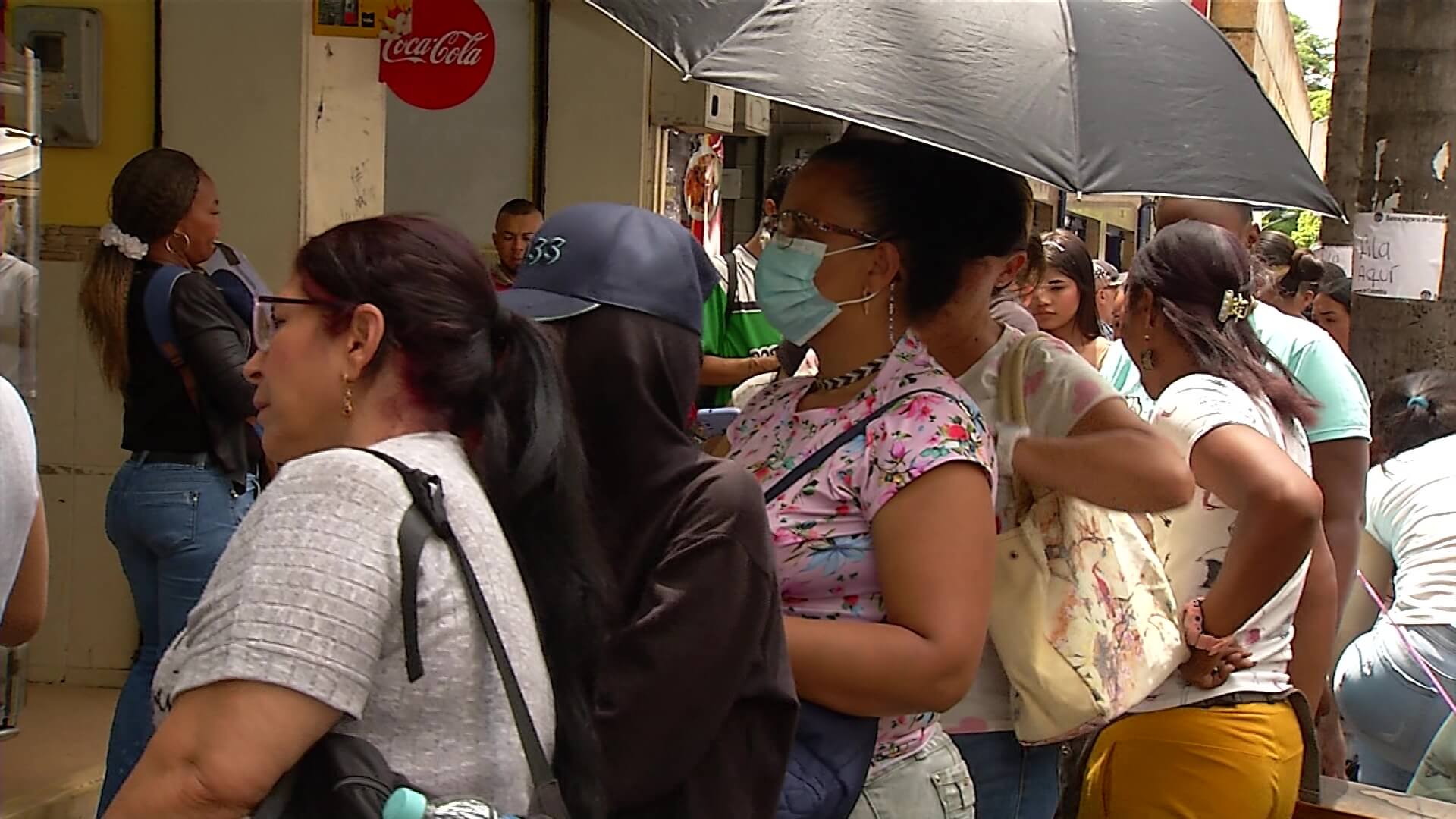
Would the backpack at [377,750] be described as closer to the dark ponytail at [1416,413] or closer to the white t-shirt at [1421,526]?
the white t-shirt at [1421,526]

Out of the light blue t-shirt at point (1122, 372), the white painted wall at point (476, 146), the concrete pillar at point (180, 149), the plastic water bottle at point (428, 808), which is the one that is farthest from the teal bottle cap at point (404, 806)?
the white painted wall at point (476, 146)

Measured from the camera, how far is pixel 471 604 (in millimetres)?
1668

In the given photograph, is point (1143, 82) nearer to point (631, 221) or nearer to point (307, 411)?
point (631, 221)

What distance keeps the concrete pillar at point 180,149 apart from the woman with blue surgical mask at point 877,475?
3.33 metres

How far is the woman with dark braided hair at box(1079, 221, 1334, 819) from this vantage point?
3191 millimetres

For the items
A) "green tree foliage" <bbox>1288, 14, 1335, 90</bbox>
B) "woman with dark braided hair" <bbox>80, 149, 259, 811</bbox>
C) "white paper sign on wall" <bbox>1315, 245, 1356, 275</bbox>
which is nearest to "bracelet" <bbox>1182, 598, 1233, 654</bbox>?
"woman with dark braided hair" <bbox>80, 149, 259, 811</bbox>

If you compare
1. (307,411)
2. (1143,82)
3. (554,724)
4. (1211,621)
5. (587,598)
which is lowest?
(1211,621)

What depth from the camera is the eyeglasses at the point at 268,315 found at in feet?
5.92

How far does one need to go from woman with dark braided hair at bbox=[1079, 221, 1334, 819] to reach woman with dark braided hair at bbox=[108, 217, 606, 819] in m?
1.78

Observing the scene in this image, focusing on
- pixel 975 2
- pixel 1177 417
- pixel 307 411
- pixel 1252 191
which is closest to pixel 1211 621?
pixel 1177 417

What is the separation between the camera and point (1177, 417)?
3.31m

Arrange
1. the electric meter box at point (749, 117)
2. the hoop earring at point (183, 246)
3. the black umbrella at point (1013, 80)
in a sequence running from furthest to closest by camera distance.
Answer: the electric meter box at point (749, 117) → the hoop earring at point (183, 246) → the black umbrella at point (1013, 80)

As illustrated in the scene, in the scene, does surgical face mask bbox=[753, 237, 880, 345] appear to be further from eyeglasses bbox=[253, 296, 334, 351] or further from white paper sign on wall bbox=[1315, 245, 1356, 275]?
white paper sign on wall bbox=[1315, 245, 1356, 275]

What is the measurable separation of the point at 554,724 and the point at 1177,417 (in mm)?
1927
